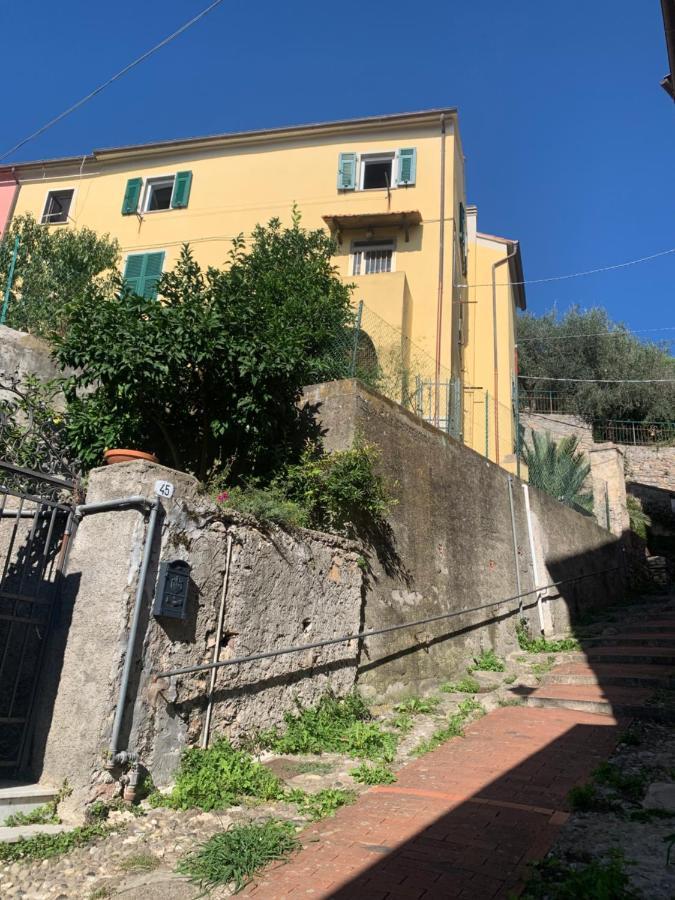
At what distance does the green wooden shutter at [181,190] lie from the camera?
1644 centimetres

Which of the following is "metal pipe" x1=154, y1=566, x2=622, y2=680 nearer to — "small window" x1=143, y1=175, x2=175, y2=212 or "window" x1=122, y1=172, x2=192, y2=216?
"window" x1=122, y1=172, x2=192, y2=216

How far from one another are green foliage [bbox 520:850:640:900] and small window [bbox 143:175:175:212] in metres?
17.0

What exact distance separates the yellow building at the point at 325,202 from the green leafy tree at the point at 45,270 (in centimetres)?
242

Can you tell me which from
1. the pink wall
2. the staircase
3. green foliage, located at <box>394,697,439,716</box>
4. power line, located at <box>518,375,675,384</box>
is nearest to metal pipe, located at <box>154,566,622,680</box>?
green foliage, located at <box>394,697,439,716</box>

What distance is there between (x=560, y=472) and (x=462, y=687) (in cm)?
812

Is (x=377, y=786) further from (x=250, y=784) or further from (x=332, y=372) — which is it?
(x=332, y=372)

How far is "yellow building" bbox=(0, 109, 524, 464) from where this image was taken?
14.8 metres

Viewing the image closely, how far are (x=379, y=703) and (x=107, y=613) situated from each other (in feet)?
10.7

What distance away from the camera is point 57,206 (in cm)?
1759

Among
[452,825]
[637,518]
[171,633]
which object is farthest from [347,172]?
[452,825]

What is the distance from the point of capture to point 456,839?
3.47 metres

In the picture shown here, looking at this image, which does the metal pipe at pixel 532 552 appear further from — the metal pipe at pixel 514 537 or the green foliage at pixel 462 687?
the green foliage at pixel 462 687

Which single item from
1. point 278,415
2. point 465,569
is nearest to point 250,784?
point 278,415

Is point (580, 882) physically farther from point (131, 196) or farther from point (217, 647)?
point (131, 196)
